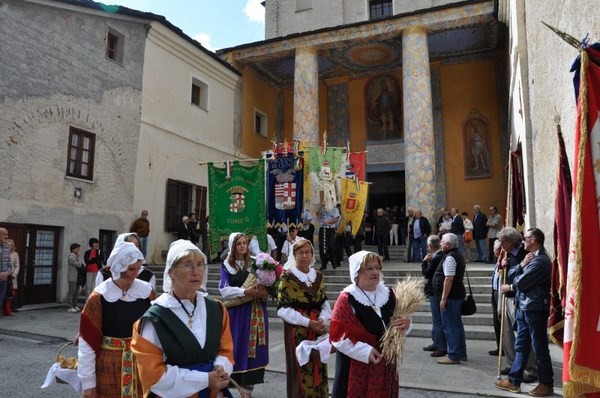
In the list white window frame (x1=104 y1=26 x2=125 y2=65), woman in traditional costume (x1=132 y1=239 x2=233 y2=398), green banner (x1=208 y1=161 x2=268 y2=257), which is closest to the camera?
woman in traditional costume (x1=132 y1=239 x2=233 y2=398)

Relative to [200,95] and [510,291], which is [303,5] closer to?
[200,95]

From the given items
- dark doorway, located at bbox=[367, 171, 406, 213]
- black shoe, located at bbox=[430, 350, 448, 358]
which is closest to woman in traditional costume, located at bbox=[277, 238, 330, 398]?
black shoe, located at bbox=[430, 350, 448, 358]

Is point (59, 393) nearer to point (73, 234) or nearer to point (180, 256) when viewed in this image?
point (180, 256)

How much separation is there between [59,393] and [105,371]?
2660 millimetres

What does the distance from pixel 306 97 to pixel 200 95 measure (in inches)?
168

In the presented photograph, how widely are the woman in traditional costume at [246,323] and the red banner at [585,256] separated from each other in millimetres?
2858

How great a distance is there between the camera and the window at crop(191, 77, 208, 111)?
18.2 m

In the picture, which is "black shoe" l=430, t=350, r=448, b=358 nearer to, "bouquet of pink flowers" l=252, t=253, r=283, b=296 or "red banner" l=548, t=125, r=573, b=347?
"bouquet of pink flowers" l=252, t=253, r=283, b=296

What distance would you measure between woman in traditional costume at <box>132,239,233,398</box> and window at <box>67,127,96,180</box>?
456 inches

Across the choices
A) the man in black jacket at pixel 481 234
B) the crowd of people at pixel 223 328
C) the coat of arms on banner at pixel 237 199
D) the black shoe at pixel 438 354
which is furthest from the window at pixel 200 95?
the crowd of people at pixel 223 328

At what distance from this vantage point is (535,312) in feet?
16.1

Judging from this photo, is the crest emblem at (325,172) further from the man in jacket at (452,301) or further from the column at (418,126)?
the man in jacket at (452,301)

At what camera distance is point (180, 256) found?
2.57 m

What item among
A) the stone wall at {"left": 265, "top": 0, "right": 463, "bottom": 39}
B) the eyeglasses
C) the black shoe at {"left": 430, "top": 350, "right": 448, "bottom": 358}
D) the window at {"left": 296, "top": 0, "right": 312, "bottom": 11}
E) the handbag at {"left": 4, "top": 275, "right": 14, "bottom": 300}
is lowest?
the black shoe at {"left": 430, "top": 350, "right": 448, "bottom": 358}
